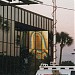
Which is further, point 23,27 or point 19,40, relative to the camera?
point 23,27

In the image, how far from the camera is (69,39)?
73.5 metres

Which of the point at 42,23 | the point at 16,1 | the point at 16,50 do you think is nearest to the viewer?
the point at 16,1

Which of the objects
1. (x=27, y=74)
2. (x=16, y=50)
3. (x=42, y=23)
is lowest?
(x=27, y=74)

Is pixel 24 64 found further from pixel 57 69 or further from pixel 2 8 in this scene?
pixel 57 69

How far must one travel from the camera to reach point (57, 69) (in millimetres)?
12227

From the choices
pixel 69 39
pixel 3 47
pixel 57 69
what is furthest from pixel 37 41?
pixel 57 69

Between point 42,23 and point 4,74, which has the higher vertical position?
point 42,23

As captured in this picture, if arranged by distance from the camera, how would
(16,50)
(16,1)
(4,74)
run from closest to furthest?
1. (16,1)
2. (4,74)
3. (16,50)

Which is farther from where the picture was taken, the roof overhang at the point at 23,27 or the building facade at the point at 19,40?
the roof overhang at the point at 23,27

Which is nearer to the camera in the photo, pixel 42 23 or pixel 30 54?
pixel 30 54

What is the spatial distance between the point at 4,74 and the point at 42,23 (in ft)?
63.1

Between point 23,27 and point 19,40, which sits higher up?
point 23,27

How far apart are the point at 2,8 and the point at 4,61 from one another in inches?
240

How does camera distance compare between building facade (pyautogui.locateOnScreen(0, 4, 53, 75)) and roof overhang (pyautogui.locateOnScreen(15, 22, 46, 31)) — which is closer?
building facade (pyautogui.locateOnScreen(0, 4, 53, 75))
